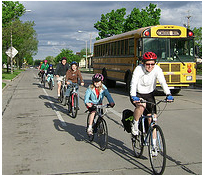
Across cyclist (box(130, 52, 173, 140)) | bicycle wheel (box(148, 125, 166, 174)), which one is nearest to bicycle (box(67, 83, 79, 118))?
cyclist (box(130, 52, 173, 140))

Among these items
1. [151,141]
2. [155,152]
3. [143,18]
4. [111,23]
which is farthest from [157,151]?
[111,23]

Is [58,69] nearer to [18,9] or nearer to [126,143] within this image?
[126,143]

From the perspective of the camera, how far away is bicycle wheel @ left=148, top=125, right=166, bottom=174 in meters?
4.65

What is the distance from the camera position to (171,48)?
15289mm

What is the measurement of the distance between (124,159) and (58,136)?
91.9 inches

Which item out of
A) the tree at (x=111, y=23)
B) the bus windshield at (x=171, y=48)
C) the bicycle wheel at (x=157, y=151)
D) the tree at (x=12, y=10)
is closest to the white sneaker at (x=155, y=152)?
the bicycle wheel at (x=157, y=151)

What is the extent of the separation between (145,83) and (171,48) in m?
10.4

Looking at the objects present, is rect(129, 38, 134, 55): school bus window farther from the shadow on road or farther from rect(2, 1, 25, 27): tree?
rect(2, 1, 25, 27): tree

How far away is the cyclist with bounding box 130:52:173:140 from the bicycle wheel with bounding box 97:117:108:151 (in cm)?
80

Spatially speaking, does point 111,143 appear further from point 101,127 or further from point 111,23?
point 111,23

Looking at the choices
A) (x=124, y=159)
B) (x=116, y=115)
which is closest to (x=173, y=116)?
(x=116, y=115)

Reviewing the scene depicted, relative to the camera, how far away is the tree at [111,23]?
53688 millimetres

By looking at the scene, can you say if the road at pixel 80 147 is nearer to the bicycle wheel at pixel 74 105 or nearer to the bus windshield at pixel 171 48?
the bicycle wheel at pixel 74 105

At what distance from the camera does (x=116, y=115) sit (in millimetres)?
10266
